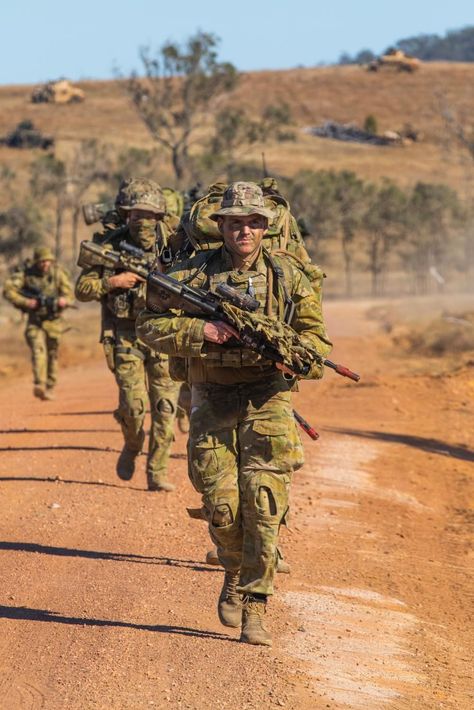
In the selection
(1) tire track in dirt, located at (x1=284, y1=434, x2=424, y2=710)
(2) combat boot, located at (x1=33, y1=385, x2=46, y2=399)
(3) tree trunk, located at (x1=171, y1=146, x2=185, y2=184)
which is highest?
(1) tire track in dirt, located at (x1=284, y1=434, x2=424, y2=710)

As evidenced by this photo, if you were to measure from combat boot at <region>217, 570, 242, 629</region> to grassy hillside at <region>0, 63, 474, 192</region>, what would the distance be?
70208 millimetres

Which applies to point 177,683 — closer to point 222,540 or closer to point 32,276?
point 222,540

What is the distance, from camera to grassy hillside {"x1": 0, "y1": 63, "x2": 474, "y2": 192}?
90.1 m

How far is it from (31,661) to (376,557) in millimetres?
3530

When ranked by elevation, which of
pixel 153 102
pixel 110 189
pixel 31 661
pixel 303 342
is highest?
pixel 303 342

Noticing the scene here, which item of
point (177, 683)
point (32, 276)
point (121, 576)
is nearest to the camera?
point (177, 683)

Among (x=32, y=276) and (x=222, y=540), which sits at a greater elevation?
(x=222, y=540)

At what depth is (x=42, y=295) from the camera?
1766cm

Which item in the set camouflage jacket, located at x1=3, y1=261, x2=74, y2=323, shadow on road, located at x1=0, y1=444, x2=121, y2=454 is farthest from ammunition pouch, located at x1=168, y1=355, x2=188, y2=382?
camouflage jacket, located at x1=3, y1=261, x2=74, y2=323

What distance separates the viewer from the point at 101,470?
1169 centimetres

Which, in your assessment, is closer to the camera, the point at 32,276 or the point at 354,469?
the point at 354,469

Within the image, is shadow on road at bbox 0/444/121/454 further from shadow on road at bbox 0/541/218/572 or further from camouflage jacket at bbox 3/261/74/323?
camouflage jacket at bbox 3/261/74/323

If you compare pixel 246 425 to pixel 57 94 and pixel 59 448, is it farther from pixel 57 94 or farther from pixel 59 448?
pixel 57 94

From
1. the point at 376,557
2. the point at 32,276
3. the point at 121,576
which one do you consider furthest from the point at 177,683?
the point at 32,276
